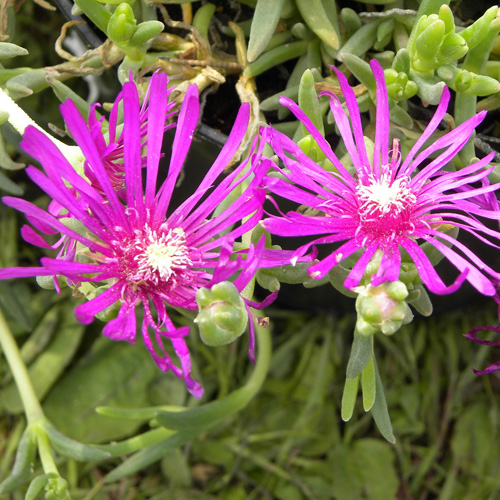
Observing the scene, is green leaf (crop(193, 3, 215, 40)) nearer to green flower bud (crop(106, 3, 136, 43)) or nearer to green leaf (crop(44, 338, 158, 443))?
green flower bud (crop(106, 3, 136, 43))

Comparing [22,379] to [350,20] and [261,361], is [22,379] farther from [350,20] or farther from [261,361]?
[350,20]

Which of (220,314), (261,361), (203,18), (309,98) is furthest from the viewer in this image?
(261,361)

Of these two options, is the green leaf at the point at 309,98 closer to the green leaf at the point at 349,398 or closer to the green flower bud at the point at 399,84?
the green flower bud at the point at 399,84

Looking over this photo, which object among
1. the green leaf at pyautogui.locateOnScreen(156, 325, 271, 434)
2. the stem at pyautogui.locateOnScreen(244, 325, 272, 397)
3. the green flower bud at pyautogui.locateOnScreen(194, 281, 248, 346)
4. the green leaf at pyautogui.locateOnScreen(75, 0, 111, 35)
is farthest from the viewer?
the stem at pyautogui.locateOnScreen(244, 325, 272, 397)

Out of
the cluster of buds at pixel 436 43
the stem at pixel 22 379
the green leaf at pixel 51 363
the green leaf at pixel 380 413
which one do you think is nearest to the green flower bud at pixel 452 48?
the cluster of buds at pixel 436 43

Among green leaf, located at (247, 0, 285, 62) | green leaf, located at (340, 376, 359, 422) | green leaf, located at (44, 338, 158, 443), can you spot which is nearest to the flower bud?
green leaf, located at (340, 376, 359, 422)

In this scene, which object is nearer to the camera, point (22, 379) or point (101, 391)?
point (22, 379)

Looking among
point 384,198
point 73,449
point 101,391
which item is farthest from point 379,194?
point 101,391
